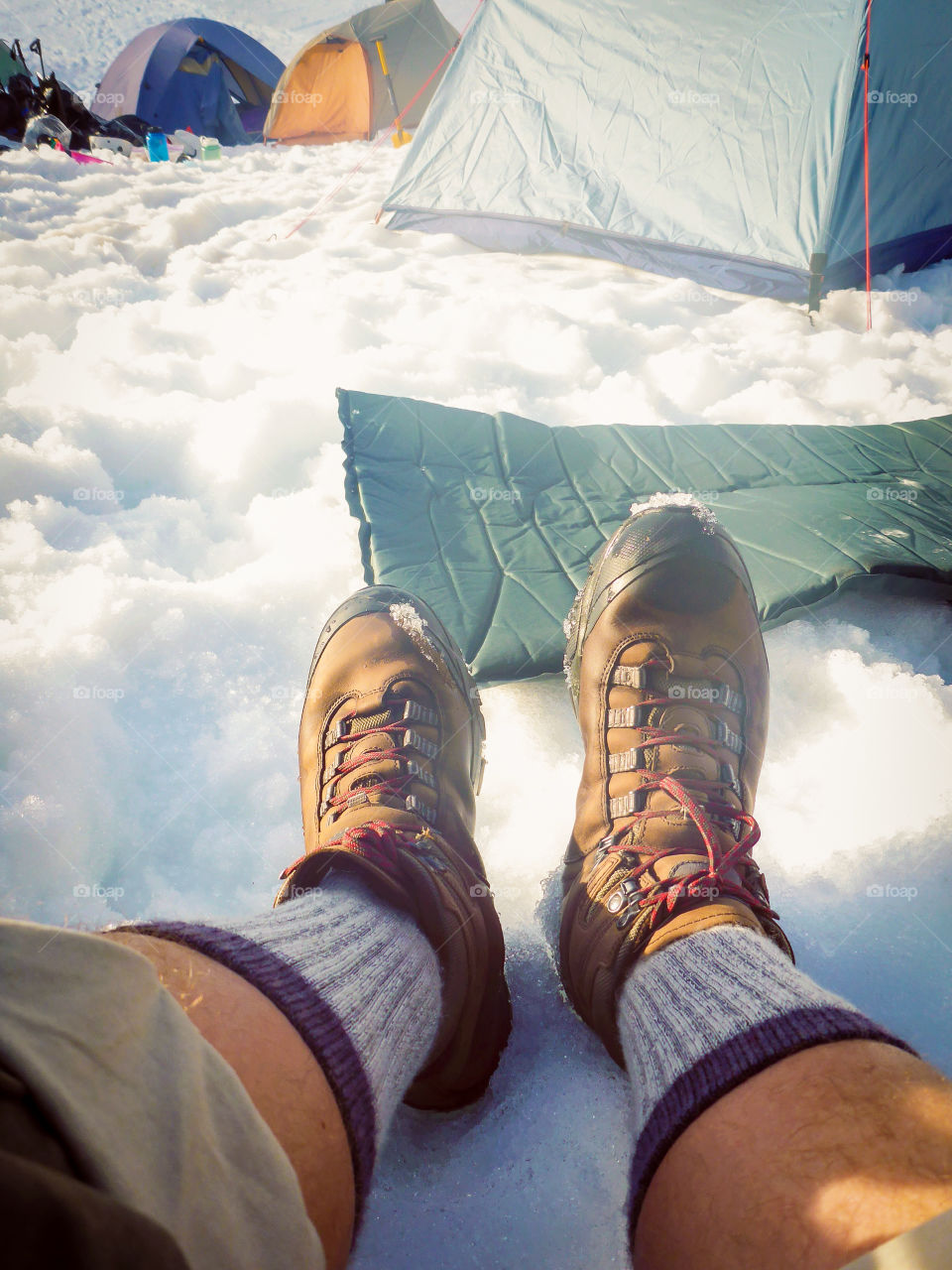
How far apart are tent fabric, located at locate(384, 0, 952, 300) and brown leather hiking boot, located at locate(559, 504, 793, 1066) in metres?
2.04

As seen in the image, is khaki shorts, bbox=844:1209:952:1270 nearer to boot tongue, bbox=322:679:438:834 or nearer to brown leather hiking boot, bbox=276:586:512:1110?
brown leather hiking boot, bbox=276:586:512:1110

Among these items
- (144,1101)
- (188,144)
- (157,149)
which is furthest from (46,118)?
(144,1101)

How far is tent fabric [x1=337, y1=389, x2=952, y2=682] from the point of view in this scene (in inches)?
51.4

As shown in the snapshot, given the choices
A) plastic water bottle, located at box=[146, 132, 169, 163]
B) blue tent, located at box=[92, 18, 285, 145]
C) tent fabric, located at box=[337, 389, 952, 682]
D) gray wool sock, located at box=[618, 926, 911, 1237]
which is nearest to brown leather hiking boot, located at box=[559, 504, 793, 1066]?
gray wool sock, located at box=[618, 926, 911, 1237]

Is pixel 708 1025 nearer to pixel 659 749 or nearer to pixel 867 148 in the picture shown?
Answer: pixel 659 749

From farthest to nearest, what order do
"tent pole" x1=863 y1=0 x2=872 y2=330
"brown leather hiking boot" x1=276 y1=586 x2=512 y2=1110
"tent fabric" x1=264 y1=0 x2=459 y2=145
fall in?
Answer: 1. "tent fabric" x1=264 y1=0 x2=459 y2=145
2. "tent pole" x1=863 y1=0 x2=872 y2=330
3. "brown leather hiking boot" x1=276 y1=586 x2=512 y2=1110

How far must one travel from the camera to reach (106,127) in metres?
5.36

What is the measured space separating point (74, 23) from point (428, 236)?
43126 mm

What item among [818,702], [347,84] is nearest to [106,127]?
[347,84]

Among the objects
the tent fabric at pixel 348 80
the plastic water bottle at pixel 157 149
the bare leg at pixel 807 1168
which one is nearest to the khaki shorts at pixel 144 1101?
the bare leg at pixel 807 1168

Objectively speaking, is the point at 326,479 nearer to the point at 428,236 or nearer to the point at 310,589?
the point at 310,589

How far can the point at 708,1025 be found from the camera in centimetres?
56

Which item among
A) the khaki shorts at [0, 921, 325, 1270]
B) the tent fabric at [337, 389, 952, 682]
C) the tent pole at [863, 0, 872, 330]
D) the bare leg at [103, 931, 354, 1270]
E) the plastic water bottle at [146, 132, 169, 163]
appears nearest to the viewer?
the khaki shorts at [0, 921, 325, 1270]

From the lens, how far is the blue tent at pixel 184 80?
6445 millimetres
